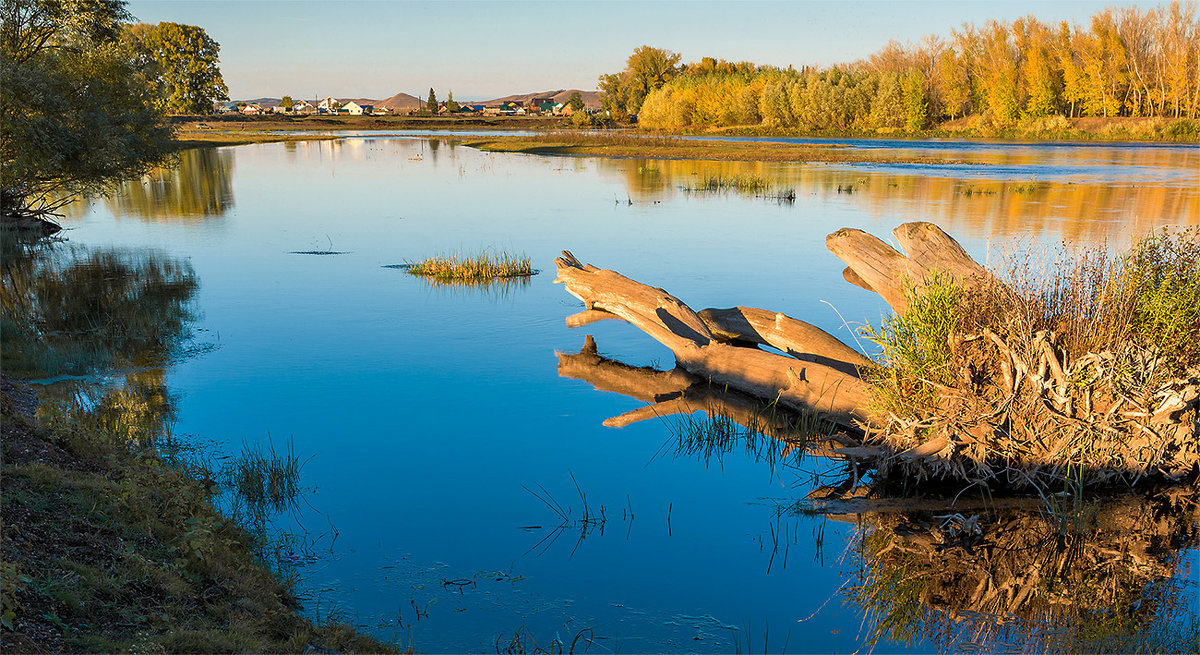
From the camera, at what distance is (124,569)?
5273 mm

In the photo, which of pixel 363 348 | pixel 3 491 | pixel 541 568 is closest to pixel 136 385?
pixel 363 348

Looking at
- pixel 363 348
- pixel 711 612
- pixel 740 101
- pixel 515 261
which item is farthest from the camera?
pixel 740 101

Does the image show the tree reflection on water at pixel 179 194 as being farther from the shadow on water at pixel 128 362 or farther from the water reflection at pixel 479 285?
the water reflection at pixel 479 285

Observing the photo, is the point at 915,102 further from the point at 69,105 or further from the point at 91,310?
the point at 91,310

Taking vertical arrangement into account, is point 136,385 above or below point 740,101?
below

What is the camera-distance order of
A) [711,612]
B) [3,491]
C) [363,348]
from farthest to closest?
[363,348]
[711,612]
[3,491]

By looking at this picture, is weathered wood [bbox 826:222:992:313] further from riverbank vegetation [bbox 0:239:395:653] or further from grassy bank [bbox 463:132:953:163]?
grassy bank [bbox 463:132:953:163]

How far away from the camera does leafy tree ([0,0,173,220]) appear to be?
2153cm

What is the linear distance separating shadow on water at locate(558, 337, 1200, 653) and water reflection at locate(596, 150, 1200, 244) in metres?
13.0

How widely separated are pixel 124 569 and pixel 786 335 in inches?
324

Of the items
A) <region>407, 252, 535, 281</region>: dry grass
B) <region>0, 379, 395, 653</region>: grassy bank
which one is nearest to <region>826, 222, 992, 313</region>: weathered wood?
<region>0, 379, 395, 653</region>: grassy bank

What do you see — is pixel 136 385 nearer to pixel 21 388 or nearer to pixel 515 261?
pixel 21 388

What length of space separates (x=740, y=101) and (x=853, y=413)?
316 feet

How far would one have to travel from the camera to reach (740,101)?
101 metres
